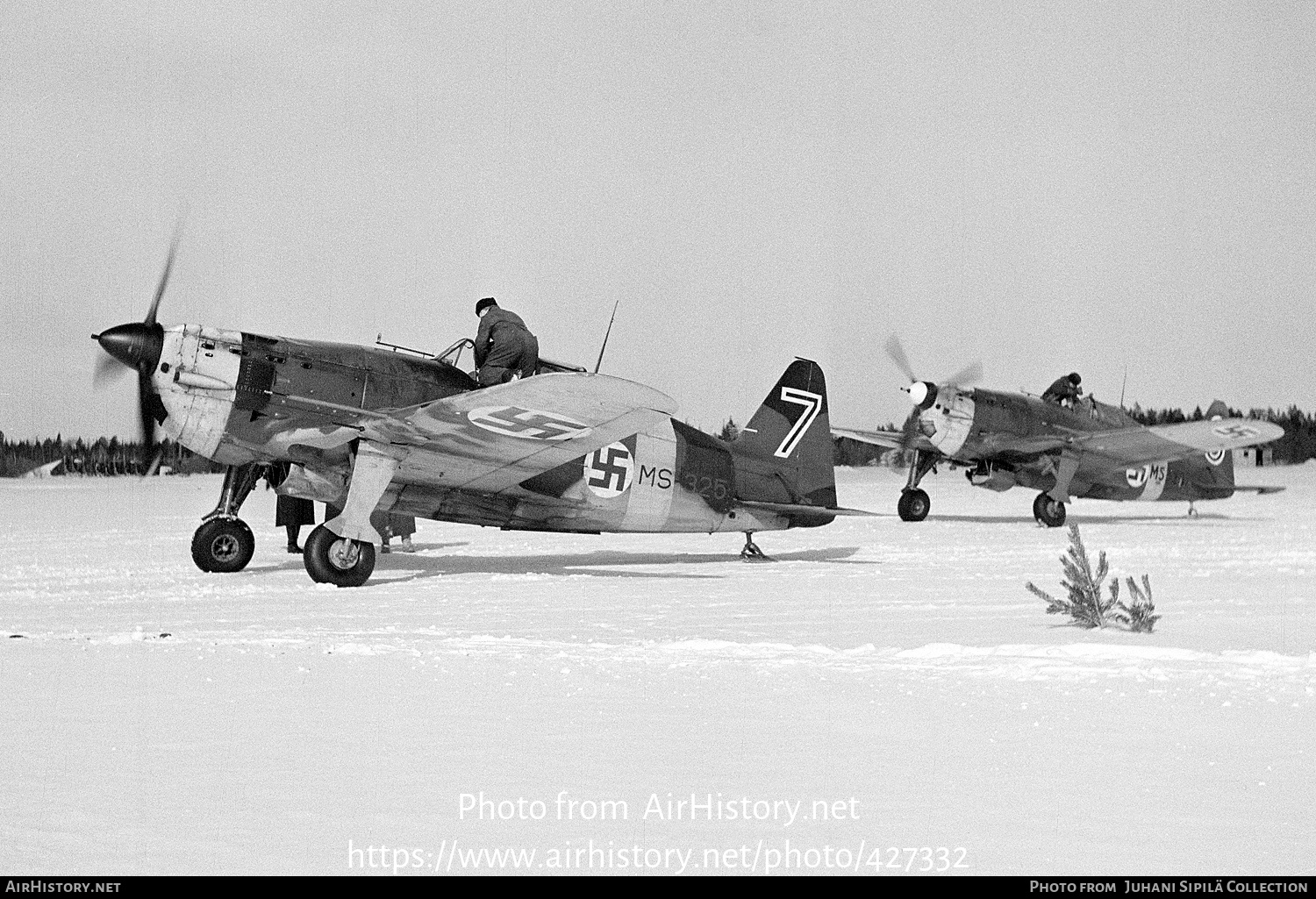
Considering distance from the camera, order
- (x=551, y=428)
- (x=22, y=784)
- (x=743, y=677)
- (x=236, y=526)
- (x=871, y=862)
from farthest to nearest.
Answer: (x=236, y=526) < (x=551, y=428) < (x=743, y=677) < (x=22, y=784) < (x=871, y=862)

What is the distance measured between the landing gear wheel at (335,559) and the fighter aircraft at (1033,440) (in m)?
12.3

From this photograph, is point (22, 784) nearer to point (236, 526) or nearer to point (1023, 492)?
point (236, 526)

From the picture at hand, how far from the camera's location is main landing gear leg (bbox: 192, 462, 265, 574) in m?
12.5

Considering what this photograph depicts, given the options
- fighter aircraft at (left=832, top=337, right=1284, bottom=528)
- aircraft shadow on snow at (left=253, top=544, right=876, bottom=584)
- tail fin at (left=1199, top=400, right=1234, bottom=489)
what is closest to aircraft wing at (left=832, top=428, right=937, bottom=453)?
fighter aircraft at (left=832, top=337, right=1284, bottom=528)

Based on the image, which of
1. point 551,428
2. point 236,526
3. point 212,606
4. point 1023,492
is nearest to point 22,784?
point 212,606

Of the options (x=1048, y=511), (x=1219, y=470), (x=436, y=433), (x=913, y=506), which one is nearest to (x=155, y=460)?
(x=436, y=433)

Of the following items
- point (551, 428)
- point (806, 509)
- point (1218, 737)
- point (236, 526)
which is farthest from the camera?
point (806, 509)

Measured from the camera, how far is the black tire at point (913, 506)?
71.9 ft

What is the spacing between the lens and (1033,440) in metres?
22.2

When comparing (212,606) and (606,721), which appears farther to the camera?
(212,606)

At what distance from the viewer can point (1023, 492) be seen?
3844 centimetres

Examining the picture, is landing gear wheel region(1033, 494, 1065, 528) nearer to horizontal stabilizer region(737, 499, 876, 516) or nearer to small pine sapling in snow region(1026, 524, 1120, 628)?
horizontal stabilizer region(737, 499, 876, 516)

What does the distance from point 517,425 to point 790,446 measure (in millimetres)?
4218

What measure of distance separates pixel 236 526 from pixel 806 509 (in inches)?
226
